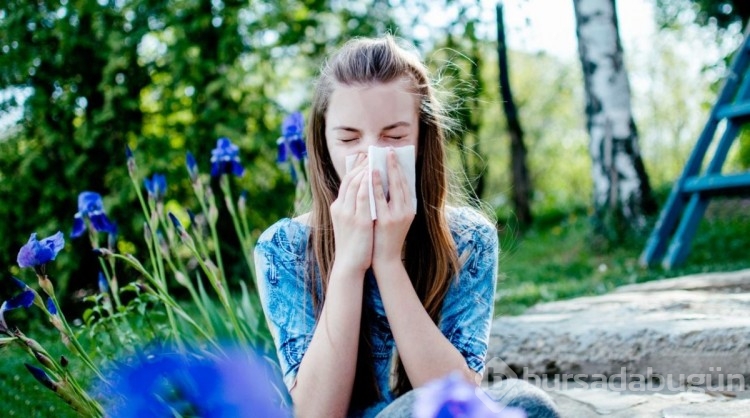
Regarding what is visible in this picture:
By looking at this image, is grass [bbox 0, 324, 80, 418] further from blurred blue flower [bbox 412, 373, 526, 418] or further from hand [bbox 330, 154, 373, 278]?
blurred blue flower [bbox 412, 373, 526, 418]

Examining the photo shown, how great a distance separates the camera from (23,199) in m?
5.34

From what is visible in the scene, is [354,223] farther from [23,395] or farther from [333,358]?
[23,395]

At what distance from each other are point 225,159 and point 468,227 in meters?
0.84

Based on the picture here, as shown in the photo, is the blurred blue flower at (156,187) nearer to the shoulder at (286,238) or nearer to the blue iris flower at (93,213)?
the blue iris flower at (93,213)

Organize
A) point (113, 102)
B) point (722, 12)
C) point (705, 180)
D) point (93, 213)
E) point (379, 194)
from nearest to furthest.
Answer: point (379, 194)
point (93, 213)
point (705, 180)
point (113, 102)
point (722, 12)

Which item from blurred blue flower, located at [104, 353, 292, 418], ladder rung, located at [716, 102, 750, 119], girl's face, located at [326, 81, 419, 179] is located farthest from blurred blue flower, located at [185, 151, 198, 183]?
ladder rung, located at [716, 102, 750, 119]

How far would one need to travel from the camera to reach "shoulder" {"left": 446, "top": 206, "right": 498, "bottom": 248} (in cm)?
183

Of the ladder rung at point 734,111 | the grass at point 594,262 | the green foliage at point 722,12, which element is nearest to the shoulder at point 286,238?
the grass at point 594,262

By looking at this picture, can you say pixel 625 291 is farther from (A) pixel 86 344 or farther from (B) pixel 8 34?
(B) pixel 8 34

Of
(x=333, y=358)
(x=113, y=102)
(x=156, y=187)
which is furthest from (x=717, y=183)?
(x=113, y=102)

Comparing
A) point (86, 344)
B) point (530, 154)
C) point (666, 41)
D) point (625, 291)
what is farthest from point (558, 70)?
point (86, 344)

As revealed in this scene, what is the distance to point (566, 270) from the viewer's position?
5.18 meters

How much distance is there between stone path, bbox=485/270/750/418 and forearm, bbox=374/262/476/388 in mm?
620

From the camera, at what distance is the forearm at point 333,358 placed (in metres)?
1.50
